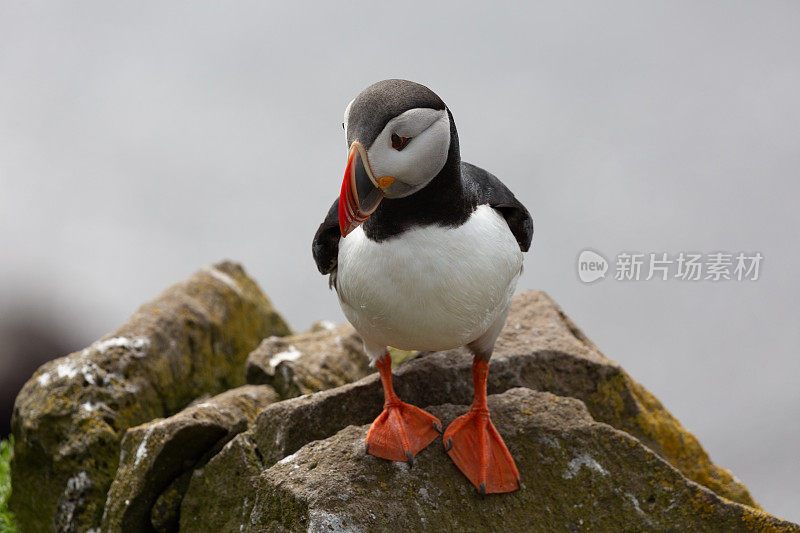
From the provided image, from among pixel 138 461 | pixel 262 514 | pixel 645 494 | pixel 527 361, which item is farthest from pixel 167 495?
pixel 645 494

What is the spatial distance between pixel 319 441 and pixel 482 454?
0.77 meters

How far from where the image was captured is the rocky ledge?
3.49 meters

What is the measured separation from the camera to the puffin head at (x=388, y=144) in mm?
2895

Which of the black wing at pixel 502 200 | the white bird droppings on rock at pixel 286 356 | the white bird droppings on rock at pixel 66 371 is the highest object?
the black wing at pixel 502 200

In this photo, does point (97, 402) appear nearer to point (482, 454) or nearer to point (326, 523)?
point (326, 523)

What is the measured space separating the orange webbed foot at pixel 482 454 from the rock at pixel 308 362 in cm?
162

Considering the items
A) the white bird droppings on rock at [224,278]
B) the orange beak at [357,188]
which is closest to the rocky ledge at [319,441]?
the white bird droppings on rock at [224,278]

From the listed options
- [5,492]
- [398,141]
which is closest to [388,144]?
[398,141]

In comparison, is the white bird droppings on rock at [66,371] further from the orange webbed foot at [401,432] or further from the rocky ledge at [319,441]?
the orange webbed foot at [401,432]

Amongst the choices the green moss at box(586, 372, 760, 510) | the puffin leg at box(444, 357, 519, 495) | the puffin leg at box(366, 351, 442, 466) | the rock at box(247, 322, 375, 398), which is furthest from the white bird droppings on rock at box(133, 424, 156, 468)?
the green moss at box(586, 372, 760, 510)

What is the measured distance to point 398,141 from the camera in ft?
9.71

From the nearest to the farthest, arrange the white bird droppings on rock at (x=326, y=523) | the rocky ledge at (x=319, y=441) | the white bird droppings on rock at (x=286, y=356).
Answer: the white bird droppings on rock at (x=326, y=523)
the rocky ledge at (x=319, y=441)
the white bird droppings on rock at (x=286, y=356)

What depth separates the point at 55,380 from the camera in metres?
4.92

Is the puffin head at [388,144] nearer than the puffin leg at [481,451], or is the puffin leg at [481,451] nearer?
the puffin head at [388,144]
